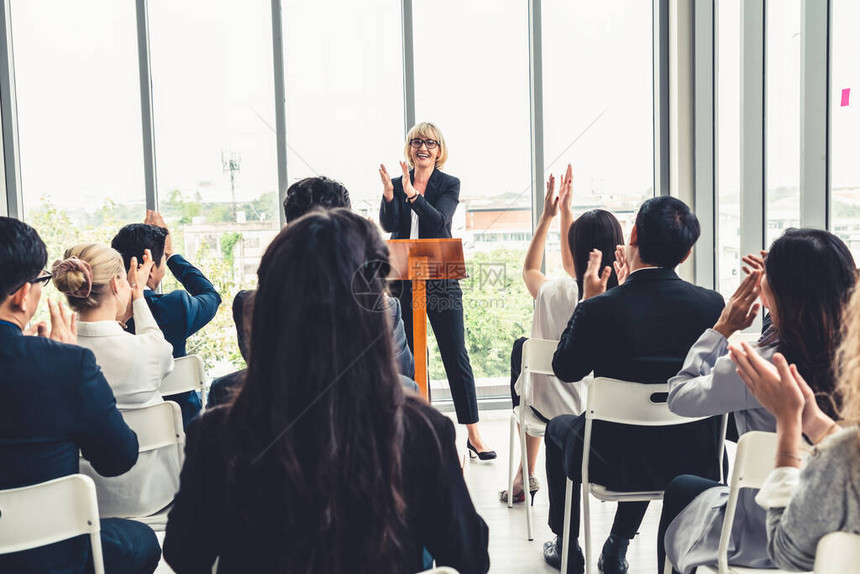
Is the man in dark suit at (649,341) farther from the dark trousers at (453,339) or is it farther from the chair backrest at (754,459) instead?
the dark trousers at (453,339)

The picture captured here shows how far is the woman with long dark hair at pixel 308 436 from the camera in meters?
1.05

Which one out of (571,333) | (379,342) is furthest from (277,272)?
(571,333)

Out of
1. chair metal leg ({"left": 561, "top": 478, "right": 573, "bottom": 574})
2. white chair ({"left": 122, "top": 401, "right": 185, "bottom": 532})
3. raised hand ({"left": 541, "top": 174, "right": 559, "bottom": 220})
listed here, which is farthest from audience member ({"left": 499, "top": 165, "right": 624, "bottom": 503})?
white chair ({"left": 122, "top": 401, "right": 185, "bottom": 532})

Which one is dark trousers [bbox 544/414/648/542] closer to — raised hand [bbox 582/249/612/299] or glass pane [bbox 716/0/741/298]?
raised hand [bbox 582/249/612/299]

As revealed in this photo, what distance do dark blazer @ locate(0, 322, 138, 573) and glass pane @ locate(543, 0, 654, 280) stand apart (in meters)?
3.35

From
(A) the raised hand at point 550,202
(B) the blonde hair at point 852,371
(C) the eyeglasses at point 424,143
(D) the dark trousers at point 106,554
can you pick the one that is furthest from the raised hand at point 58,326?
(C) the eyeglasses at point 424,143

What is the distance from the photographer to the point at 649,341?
2164mm

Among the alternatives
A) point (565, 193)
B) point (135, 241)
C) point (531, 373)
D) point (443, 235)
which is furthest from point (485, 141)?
point (135, 241)

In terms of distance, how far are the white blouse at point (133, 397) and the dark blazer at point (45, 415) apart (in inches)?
16.1

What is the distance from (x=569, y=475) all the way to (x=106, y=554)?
1.30 metres

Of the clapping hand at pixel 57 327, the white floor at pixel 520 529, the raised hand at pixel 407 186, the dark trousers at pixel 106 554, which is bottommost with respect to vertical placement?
the white floor at pixel 520 529

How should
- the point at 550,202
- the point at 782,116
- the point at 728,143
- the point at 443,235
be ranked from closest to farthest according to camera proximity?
the point at 550,202 → the point at 782,116 → the point at 443,235 → the point at 728,143

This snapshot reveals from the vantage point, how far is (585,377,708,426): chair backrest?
2078 millimetres

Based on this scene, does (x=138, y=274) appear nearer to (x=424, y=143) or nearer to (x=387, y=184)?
(x=387, y=184)
